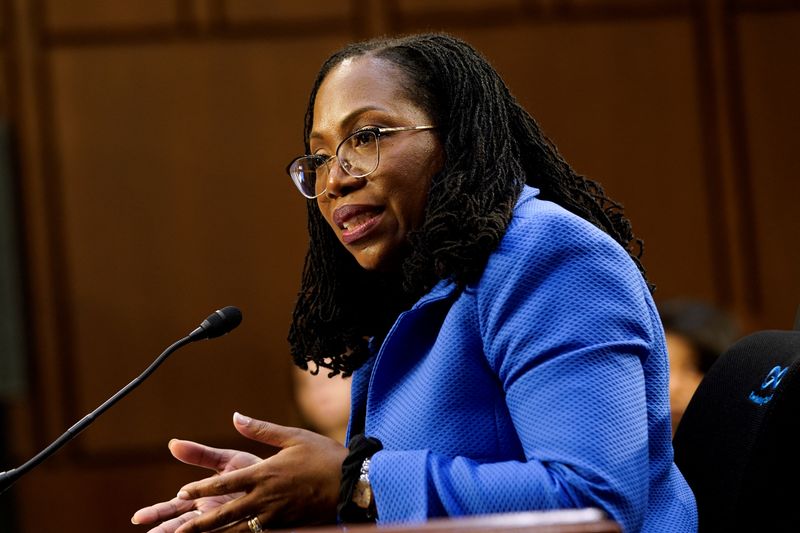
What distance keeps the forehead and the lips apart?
0.12 metres

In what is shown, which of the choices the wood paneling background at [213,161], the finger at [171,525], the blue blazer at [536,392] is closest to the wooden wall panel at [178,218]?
the wood paneling background at [213,161]

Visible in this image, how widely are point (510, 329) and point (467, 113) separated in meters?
0.35

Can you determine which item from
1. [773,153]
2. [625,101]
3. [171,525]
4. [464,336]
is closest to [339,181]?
[464,336]

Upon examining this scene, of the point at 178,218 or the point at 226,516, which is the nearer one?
the point at 226,516

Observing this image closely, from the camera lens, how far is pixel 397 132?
149 centimetres

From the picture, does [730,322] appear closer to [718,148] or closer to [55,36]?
[718,148]

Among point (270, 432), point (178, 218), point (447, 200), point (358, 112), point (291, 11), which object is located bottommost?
point (178, 218)

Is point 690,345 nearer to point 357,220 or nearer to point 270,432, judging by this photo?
point 357,220

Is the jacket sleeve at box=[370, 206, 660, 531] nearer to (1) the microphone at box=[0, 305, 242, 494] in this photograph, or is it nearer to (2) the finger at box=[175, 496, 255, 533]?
(2) the finger at box=[175, 496, 255, 533]

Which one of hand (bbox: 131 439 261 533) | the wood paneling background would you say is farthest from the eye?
the wood paneling background

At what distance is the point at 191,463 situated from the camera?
1444 mm

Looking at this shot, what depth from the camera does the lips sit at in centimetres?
152

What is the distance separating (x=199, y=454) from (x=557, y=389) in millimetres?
487

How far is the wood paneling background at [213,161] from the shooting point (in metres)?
4.17
